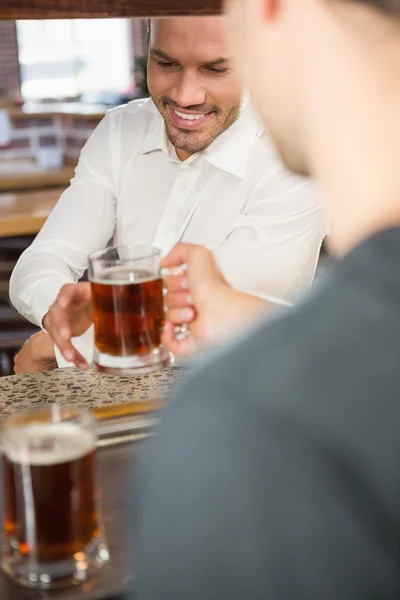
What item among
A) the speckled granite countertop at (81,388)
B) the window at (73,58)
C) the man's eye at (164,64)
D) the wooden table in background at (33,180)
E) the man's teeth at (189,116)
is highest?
the man's eye at (164,64)

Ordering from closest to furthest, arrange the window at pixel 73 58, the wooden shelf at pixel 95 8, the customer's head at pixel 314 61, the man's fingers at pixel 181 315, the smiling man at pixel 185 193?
the customer's head at pixel 314 61
the wooden shelf at pixel 95 8
the man's fingers at pixel 181 315
the smiling man at pixel 185 193
the window at pixel 73 58

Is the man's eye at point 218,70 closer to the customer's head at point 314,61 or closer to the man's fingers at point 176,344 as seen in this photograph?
the man's fingers at point 176,344

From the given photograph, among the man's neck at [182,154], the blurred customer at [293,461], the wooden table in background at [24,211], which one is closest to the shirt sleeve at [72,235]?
the man's neck at [182,154]

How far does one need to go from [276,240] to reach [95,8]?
1.10m

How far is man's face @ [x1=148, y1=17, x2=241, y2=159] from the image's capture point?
187 cm

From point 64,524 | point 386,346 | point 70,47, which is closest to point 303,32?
point 386,346

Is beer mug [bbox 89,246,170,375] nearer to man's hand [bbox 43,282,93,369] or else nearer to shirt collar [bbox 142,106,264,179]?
man's hand [bbox 43,282,93,369]

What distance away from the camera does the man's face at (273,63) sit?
26.2 inches

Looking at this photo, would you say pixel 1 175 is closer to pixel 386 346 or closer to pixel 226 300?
pixel 226 300

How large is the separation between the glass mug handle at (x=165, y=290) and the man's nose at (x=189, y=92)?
2.43 ft

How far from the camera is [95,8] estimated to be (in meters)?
0.90

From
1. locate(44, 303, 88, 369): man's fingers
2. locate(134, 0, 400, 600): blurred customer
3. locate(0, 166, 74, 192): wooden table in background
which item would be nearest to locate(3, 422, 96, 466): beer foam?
locate(134, 0, 400, 600): blurred customer

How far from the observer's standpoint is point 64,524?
0.78 m

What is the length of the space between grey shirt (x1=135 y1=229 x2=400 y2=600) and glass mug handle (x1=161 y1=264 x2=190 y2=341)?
806 millimetres
